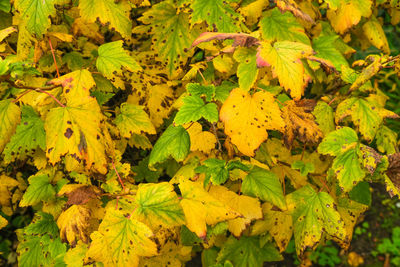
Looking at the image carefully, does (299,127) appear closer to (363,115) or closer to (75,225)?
(363,115)

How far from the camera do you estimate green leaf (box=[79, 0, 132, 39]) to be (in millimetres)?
1334

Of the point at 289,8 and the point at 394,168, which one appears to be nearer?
the point at 289,8

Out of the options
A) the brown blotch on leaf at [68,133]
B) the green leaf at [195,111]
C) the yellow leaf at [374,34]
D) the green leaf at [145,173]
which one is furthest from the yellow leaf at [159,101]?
the yellow leaf at [374,34]

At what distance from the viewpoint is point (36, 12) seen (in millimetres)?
1220

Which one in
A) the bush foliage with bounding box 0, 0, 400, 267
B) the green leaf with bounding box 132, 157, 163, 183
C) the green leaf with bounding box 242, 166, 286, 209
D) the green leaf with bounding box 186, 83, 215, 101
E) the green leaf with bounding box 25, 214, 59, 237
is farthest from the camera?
the green leaf with bounding box 132, 157, 163, 183

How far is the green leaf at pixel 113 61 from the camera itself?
133 cm

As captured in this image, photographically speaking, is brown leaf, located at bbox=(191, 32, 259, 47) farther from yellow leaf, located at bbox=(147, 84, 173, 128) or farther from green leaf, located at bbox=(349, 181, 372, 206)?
green leaf, located at bbox=(349, 181, 372, 206)

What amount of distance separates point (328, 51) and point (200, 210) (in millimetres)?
1192

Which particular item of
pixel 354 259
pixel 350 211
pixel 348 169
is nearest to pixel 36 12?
pixel 348 169

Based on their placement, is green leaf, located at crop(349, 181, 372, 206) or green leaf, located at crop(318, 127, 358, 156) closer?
green leaf, located at crop(318, 127, 358, 156)

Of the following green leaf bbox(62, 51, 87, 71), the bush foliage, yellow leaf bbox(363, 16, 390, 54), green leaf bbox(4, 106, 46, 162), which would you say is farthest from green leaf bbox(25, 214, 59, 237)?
yellow leaf bbox(363, 16, 390, 54)

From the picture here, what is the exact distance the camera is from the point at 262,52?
104cm

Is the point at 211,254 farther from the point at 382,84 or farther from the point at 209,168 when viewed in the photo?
the point at 382,84

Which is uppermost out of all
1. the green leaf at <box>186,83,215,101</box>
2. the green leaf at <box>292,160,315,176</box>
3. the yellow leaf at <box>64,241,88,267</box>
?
the green leaf at <box>186,83,215,101</box>
